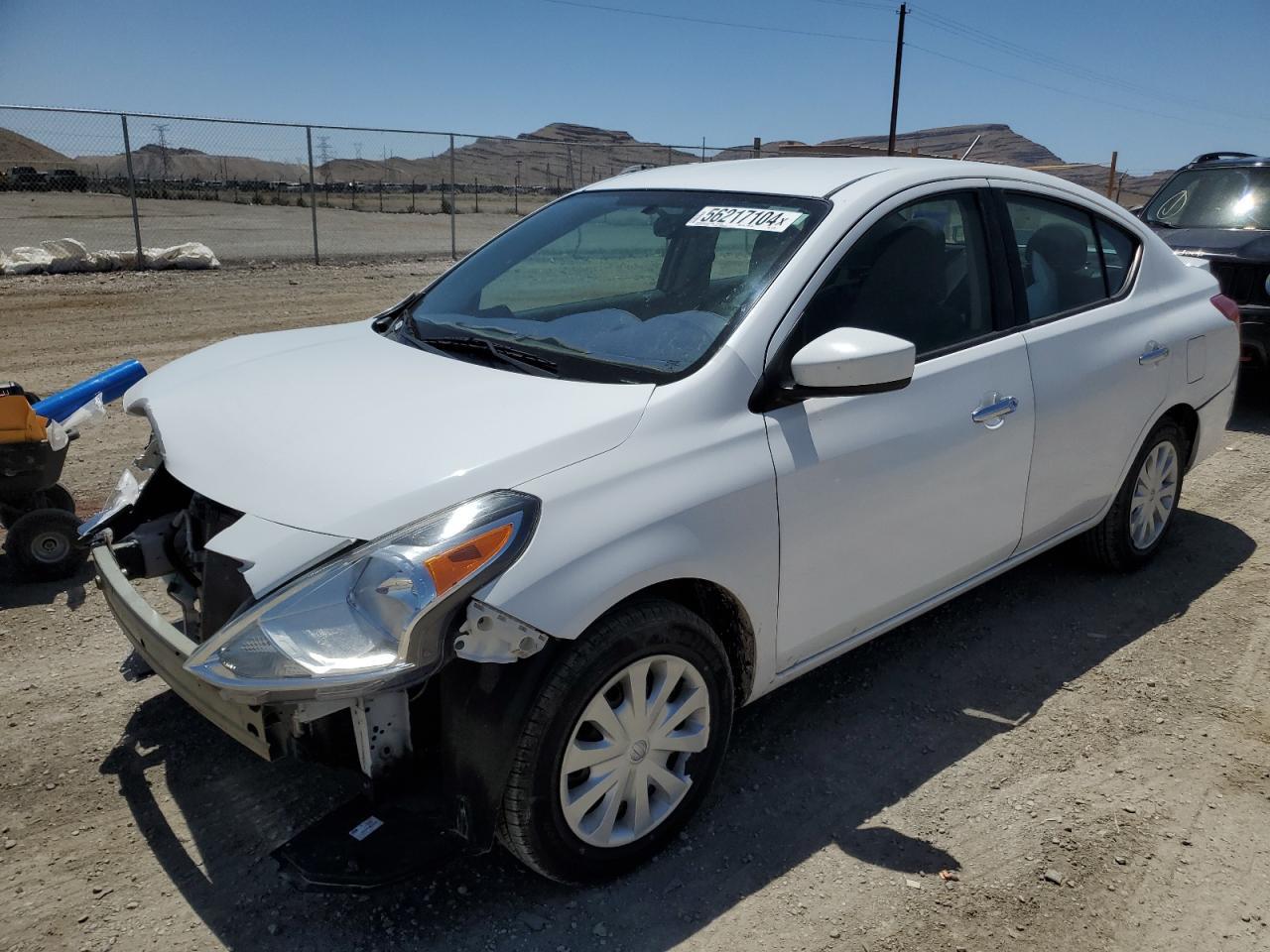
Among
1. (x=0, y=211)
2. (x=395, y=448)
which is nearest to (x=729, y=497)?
(x=395, y=448)

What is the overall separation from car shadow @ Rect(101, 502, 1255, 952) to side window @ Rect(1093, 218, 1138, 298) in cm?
139

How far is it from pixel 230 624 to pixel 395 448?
22.3 inches

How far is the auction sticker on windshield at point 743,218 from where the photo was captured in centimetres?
316

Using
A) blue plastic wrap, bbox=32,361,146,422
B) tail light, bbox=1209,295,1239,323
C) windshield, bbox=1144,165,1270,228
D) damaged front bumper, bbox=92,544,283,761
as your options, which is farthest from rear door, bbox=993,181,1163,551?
windshield, bbox=1144,165,1270,228

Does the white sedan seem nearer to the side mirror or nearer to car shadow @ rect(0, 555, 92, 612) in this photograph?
the side mirror

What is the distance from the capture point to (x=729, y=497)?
2.64 m

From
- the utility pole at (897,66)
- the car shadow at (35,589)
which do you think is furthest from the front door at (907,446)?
the utility pole at (897,66)

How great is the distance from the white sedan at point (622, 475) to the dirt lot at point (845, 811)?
12.2 inches

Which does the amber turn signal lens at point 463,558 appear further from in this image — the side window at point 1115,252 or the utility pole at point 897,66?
the utility pole at point 897,66

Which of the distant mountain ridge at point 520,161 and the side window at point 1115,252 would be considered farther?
the distant mountain ridge at point 520,161

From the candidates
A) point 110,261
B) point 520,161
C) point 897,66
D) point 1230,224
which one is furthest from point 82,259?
point 520,161

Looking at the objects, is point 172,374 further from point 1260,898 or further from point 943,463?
point 1260,898

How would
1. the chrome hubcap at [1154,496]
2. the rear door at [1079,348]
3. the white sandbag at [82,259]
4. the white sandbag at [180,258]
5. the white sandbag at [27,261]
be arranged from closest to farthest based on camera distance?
the rear door at [1079,348] < the chrome hubcap at [1154,496] < the white sandbag at [27,261] < the white sandbag at [82,259] < the white sandbag at [180,258]

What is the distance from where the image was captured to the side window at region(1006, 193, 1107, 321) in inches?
149
